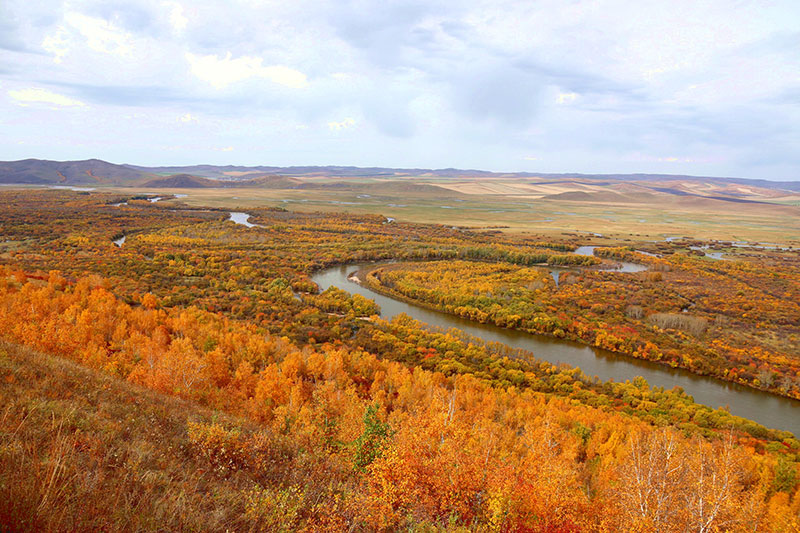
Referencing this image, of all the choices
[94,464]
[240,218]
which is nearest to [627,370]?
[94,464]

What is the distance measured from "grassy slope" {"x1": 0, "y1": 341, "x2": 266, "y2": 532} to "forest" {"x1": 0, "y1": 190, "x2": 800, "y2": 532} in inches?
2.0

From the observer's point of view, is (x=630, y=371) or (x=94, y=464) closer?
(x=94, y=464)

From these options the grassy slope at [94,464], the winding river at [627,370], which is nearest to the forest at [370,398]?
the grassy slope at [94,464]

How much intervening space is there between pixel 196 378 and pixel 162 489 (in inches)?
544

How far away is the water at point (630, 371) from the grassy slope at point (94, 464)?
3765cm

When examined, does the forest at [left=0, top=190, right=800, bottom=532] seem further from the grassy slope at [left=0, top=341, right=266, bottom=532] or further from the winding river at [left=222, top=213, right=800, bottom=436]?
the winding river at [left=222, top=213, right=800, bottom=436]

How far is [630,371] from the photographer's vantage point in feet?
127

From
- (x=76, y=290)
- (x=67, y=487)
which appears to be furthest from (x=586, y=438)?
(x=76, y=290)

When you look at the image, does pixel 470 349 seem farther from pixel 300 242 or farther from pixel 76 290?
pixel 300 242

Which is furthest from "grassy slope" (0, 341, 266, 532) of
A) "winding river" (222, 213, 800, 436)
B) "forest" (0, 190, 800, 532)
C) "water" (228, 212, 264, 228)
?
→ "water" (228, 212, 264, 228)

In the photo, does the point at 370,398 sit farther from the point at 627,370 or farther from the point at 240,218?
the point at 240,218

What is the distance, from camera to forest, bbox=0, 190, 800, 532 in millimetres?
7535

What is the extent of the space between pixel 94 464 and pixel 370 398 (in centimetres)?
1906

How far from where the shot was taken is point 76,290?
37.3 metres
